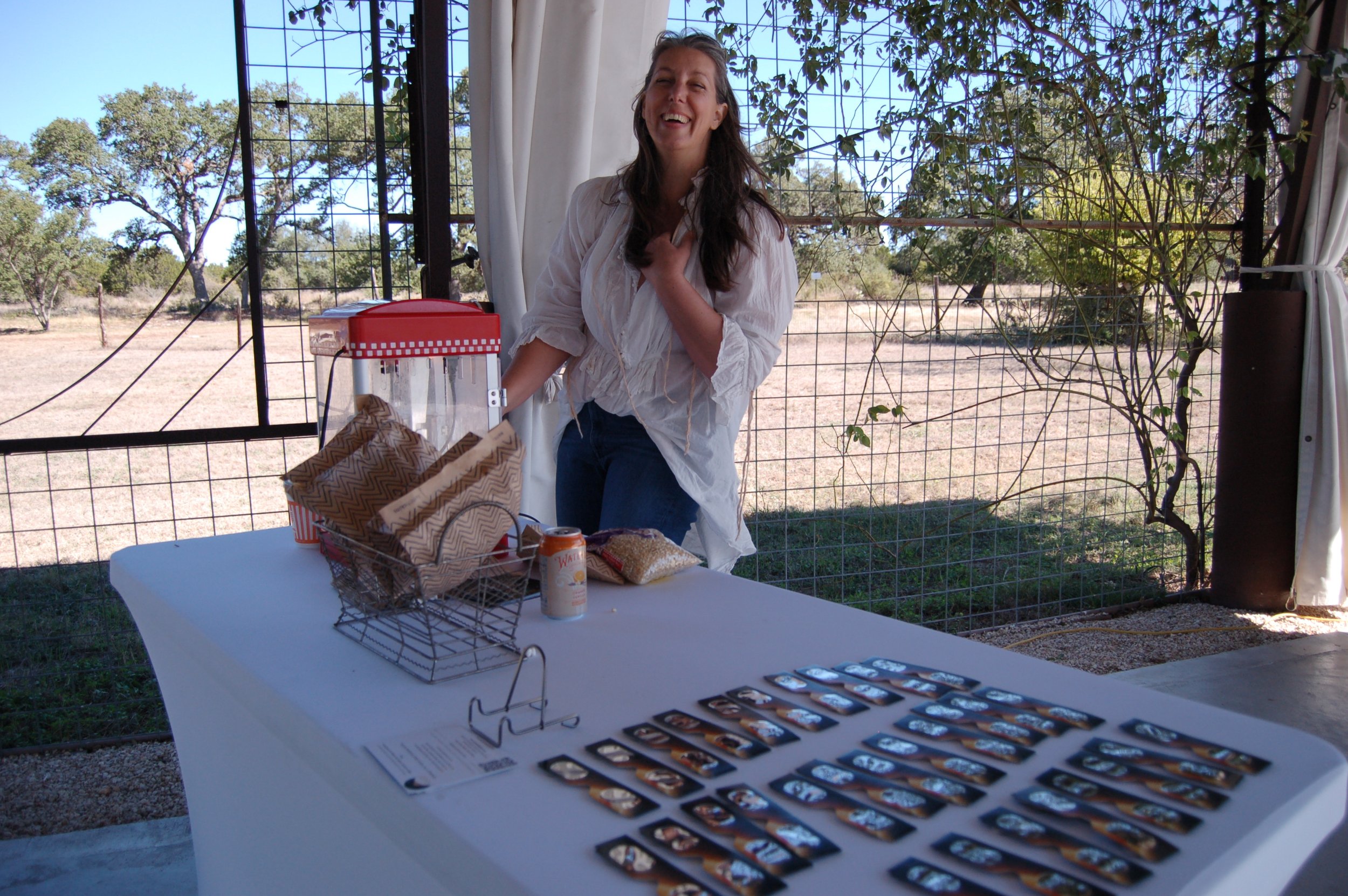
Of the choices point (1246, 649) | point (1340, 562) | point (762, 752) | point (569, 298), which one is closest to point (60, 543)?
point (569, 298)

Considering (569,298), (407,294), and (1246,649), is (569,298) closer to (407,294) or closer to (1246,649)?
(407,294)

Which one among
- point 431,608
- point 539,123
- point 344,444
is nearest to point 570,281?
point 539,123

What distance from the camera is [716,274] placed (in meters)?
1.78

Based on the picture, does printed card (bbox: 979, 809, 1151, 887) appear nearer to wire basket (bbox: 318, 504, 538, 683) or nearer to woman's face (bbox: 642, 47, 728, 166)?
wire basket (bbox: 318, 504, 538, 683)

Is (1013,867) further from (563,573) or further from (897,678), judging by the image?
(563,573)

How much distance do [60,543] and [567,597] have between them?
3.68 m

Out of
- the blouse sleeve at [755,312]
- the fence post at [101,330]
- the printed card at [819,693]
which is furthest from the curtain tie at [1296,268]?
the fence post at [101,330]

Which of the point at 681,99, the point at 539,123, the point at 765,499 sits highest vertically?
the point at 539,123

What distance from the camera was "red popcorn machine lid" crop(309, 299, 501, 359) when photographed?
1.58 m

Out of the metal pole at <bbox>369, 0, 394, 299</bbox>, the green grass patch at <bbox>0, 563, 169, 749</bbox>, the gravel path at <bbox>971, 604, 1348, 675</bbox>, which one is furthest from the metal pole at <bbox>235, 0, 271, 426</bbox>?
the gravel path at <bbox>971, 604, 1348, 675</bbox>

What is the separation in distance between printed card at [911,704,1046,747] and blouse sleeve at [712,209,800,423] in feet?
2.95

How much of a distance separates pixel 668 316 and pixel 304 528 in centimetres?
77

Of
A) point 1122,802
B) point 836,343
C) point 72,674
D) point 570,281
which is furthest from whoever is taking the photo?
point 836,343

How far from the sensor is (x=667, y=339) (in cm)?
184
